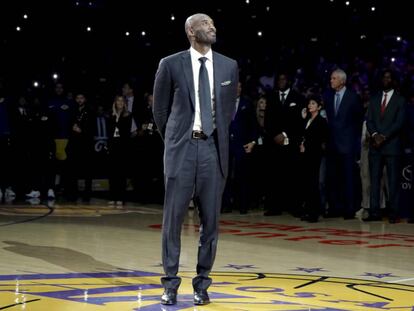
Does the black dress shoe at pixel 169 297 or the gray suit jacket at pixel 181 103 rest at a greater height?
the gray suit jacket at pixel 181 103

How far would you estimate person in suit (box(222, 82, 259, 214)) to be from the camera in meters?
14.2

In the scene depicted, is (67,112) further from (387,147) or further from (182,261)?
(182,261)

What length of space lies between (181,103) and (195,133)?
Answer: 22 cm

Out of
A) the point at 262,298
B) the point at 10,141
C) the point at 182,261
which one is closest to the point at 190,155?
the point at 262,298

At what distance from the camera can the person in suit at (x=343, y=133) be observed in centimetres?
1348

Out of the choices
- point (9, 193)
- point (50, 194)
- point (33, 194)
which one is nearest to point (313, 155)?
point (50, 194)

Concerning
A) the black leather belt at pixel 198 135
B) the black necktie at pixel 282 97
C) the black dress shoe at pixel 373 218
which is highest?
the black necktie at pixel 282 97

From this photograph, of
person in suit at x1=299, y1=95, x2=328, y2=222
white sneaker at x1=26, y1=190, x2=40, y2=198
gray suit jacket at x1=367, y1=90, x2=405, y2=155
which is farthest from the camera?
white sneaker at x1=26, y1=190, x2=40, y2=198

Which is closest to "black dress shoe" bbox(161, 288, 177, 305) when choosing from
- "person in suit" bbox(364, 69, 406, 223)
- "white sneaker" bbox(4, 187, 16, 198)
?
"person in suit" bbox(364, 69, 406, 223)

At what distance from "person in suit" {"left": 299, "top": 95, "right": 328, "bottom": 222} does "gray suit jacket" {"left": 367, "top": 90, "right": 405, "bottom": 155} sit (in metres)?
0.64

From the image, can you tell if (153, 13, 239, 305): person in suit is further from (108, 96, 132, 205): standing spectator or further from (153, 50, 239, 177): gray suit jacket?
(108, 96, 132, 205): standing spectator

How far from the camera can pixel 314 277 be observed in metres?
7.93

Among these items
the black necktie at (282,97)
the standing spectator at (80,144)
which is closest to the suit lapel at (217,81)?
the black necktie at (282,97)

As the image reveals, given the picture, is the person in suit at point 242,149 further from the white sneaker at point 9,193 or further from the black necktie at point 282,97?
the white sneaker at point 9,193
